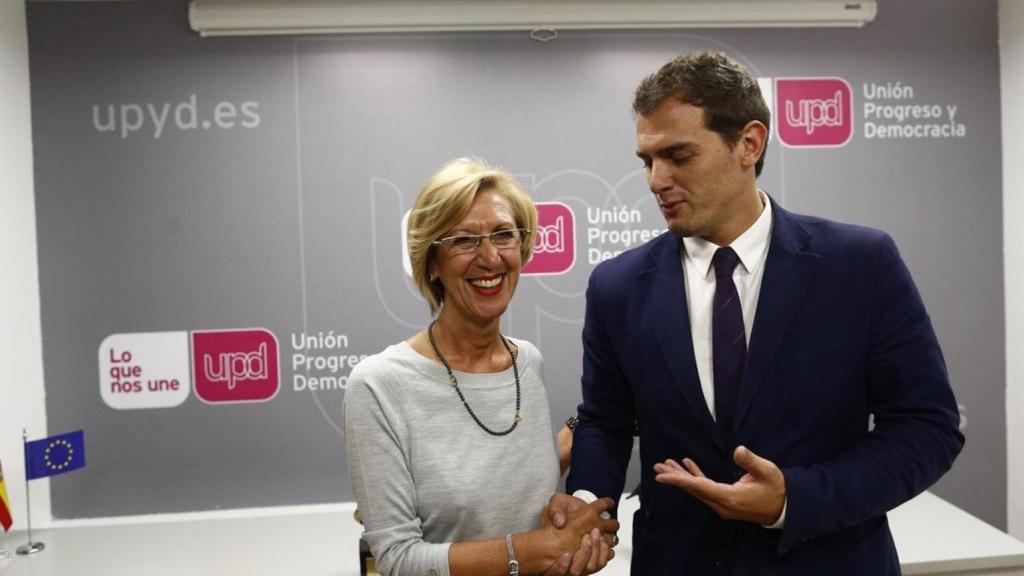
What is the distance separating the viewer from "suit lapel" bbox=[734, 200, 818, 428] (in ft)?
4.31

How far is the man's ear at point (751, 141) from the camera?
4.59ft

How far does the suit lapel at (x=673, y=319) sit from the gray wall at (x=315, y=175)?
1.24m

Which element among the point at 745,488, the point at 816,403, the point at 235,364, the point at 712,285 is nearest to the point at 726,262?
the point at 712,285

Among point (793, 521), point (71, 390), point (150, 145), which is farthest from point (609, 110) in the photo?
point (71, 390)

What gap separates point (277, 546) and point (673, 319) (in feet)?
5.16

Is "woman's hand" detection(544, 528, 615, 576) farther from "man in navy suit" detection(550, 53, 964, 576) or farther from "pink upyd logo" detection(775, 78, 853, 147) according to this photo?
"pink upyd logo" detection(775, 78, 853, 147)

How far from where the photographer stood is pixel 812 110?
109 inches

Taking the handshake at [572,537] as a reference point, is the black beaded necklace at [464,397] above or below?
above

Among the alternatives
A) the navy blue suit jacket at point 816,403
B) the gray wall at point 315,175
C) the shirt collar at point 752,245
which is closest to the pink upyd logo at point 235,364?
the gray wall at point 315,175

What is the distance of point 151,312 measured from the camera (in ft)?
8.59

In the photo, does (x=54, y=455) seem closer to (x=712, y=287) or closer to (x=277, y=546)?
(x=277, y=546)

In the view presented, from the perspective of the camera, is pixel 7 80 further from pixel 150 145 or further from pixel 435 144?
pixel 435 144

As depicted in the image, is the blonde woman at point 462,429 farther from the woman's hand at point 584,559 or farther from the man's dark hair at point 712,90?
the man's dark hair at point 712,90

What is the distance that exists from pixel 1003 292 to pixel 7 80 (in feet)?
11.5
